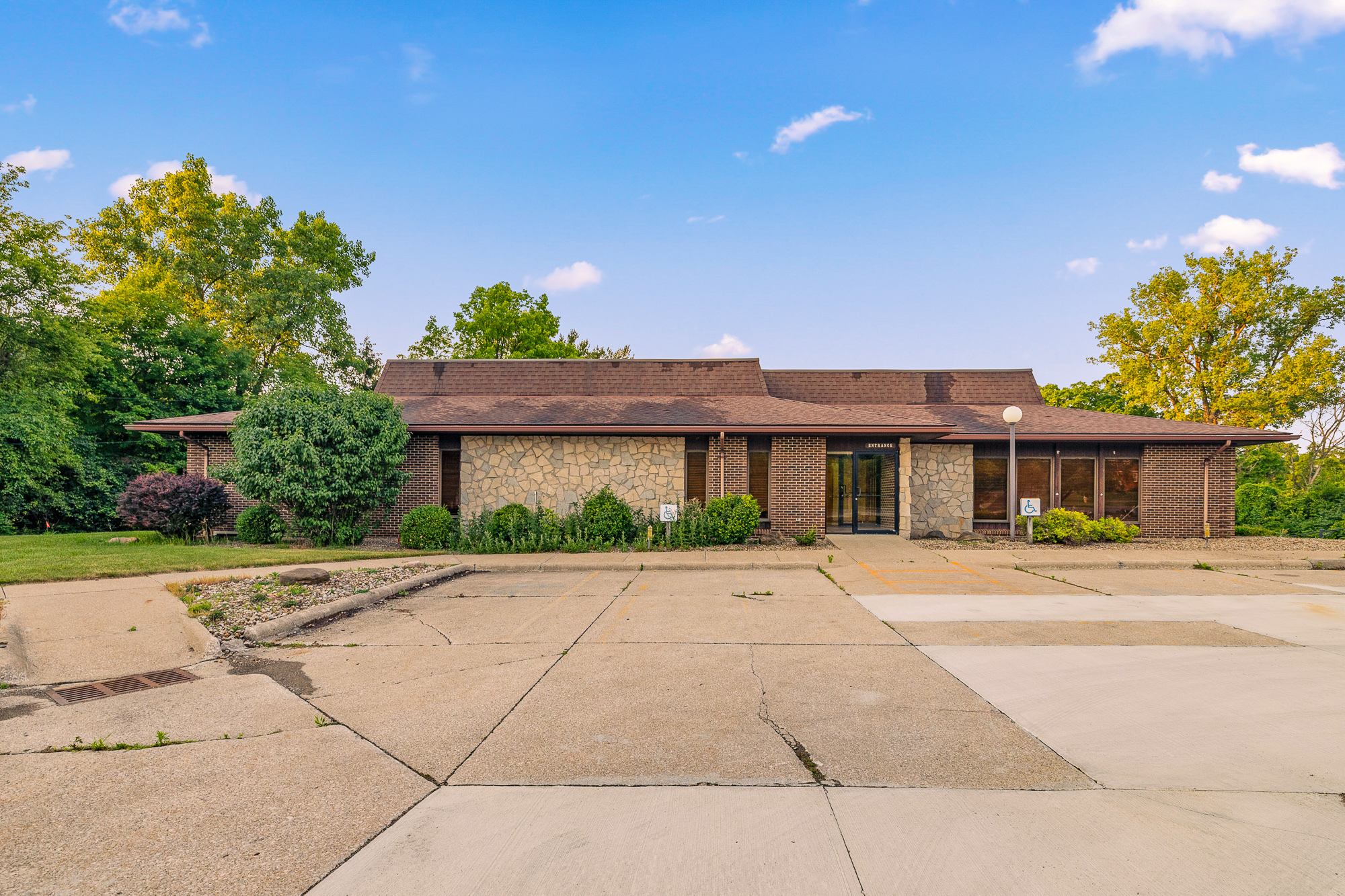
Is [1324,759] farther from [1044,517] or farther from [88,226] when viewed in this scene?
[88,226]

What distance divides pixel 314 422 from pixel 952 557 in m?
14.1

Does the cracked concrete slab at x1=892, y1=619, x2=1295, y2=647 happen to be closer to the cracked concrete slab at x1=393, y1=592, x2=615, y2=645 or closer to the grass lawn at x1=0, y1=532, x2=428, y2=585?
the cracked concrete slab at x1=393, y1=592, x2=615, y2=645

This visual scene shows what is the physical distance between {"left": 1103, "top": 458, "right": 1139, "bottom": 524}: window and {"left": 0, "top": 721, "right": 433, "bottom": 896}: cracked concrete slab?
18215 millimetres

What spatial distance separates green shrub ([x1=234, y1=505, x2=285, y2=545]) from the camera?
47.0 feet

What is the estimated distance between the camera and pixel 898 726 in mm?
4301

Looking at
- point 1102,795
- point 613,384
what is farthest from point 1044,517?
point 1102,795

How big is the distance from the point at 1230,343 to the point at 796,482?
2131cm

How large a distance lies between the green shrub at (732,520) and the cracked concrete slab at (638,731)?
8.35m

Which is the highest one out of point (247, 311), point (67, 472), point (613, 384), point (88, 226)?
point (88, 226)

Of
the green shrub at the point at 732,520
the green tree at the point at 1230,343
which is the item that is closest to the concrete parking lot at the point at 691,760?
the green shrub at the point at 732,520

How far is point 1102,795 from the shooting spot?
131 inches

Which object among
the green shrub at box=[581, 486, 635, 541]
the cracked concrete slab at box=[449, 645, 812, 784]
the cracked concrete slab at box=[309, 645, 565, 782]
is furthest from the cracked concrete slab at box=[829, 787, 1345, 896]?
the green shrub at box=[581, 486, 635, 541]

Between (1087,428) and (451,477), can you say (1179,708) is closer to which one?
(1087,428)

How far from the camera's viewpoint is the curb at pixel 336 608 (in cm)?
675
